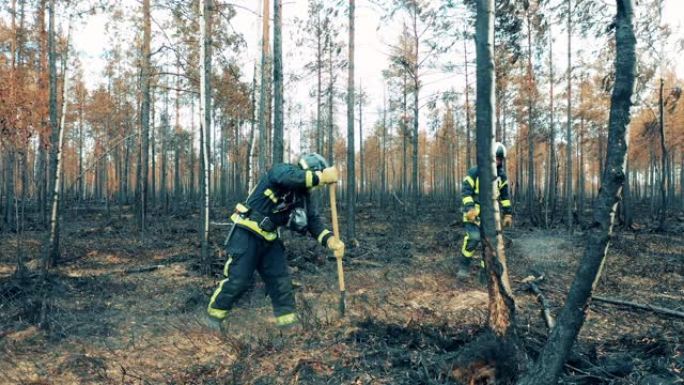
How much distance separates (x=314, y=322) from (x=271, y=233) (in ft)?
3.64

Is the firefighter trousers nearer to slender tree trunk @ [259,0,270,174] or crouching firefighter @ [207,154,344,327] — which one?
crouching firefighter @ [207,154,344,327]

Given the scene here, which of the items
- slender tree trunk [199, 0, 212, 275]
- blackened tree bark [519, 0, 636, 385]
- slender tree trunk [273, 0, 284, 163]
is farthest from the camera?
slender tree trunk [273, 0, 284, 163]

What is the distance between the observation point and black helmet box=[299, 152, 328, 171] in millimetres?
4578

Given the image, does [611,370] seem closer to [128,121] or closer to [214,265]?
[214,265]

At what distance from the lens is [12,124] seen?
21.8 ft

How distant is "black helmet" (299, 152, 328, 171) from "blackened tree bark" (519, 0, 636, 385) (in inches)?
115

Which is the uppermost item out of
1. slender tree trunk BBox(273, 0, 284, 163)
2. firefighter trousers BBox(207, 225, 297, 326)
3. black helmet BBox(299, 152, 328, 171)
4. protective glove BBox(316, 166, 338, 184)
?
slender tree trunk BBox(273, 0, 284, 163)

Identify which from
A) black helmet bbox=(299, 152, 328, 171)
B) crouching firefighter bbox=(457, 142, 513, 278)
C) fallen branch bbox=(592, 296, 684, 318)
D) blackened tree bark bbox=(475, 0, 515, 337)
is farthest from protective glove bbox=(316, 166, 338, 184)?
fallen branch bbox=(592, 296, 684, 318)

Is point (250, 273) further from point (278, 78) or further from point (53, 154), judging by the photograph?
point (53, 154)

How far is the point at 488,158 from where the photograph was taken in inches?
123

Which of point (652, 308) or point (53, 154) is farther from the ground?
point (53, 154)

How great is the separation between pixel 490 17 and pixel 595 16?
129 centimetres

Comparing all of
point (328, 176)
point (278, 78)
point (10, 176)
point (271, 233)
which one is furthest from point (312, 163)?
point (10, 176)

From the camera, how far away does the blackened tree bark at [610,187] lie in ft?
7.27
